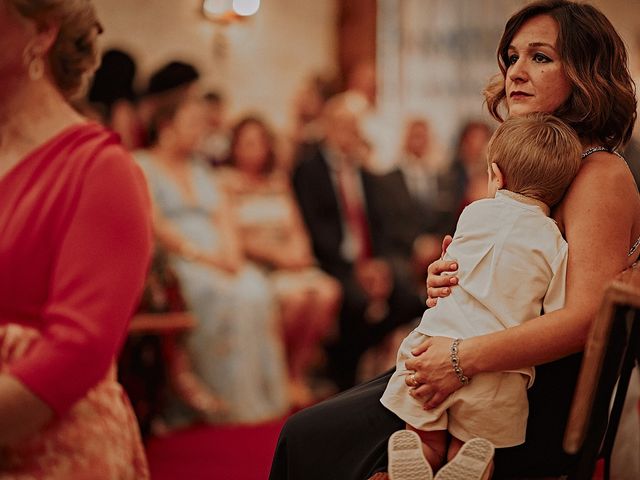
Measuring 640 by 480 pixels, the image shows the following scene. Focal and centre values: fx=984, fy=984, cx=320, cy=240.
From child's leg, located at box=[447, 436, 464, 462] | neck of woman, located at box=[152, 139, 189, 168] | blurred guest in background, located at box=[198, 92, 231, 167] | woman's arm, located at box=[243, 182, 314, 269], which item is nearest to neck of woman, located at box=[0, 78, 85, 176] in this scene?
child's leg, located at box=[447, 436, 464, 462]

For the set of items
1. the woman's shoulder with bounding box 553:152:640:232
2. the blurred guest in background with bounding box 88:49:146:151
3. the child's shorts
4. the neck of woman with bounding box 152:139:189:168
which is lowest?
the neck of woman with bounding box 152:139:189:168

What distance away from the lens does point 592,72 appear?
232cm

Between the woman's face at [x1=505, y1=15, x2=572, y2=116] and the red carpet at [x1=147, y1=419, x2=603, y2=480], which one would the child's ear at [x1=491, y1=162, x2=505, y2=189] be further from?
the red carpet at [x1=147, y1=419, x2=603, y2=480]

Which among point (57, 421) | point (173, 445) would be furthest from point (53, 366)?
point (173, 445)

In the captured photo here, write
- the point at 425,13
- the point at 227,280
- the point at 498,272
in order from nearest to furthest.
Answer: the point at 498,272 < the point at 227,280 < the point at 425,13

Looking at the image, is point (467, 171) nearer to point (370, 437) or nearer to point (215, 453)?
point (215, 453)

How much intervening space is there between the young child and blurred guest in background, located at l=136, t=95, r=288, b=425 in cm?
375

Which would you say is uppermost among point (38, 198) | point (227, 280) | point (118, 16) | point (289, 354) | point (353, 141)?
point (38, 198)

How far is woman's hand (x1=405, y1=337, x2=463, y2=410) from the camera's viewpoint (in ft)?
6.95

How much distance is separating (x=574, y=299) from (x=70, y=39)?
1.22 metres

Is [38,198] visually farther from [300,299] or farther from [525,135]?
[300,299]

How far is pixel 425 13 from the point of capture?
31.6ft

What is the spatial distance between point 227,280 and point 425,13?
4.64 metres

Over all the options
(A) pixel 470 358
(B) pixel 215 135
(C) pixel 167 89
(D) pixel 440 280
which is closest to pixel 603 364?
(A) pixel 470 358
